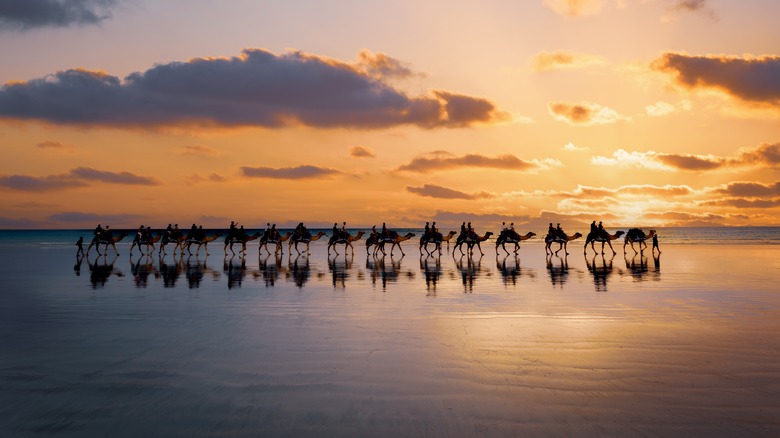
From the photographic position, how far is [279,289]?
1667 cm

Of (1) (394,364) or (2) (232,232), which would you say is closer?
(1) (394,364)

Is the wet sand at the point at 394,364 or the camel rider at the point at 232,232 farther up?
the camel rider at the point at 232,232

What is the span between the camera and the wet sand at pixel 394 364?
5375mm

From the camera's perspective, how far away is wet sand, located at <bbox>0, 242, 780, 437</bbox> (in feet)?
17.6

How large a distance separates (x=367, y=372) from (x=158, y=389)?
2654mm

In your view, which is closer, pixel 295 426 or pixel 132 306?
pixel 295 426

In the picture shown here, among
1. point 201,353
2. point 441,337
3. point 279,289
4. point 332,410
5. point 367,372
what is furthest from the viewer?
point 279,289

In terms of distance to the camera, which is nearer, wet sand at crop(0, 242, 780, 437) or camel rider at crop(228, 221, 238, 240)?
wet sand at crop(0, 242, 780, 437)

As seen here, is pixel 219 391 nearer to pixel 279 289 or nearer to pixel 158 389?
pixel 158 389

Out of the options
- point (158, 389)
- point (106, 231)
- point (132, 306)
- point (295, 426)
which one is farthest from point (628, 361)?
point (106, 231)

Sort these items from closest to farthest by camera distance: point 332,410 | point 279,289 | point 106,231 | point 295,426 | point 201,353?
point 295,426 < point 332,410 < point 201,353 < point 279,289 < point 106,231

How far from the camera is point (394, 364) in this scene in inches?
291

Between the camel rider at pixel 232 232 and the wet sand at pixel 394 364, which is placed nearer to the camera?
the wet sand at pixel 394 364

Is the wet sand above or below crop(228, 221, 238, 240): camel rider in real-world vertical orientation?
A: below
